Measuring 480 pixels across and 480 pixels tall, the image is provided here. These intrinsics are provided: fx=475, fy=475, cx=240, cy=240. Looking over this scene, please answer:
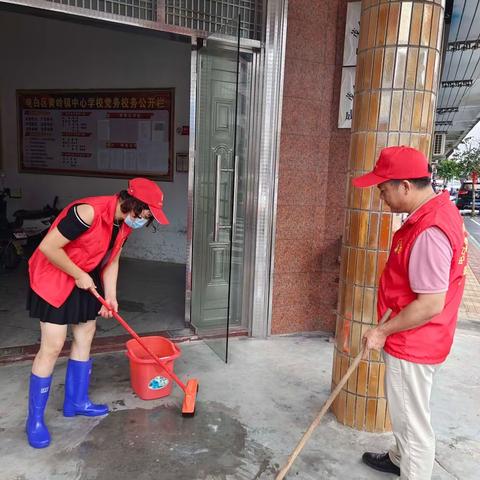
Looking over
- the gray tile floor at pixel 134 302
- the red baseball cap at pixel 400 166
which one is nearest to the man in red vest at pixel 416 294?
the red baseball cap at pixel 400 166

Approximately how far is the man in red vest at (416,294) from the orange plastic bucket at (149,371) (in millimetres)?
1321

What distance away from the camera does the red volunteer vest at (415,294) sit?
1.76 metres

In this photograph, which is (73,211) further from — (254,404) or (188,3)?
(188,3)

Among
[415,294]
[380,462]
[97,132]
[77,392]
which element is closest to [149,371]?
[77,392]

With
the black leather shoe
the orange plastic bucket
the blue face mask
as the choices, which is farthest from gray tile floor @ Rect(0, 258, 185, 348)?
the black leather shoe

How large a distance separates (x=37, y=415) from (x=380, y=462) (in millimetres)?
1686

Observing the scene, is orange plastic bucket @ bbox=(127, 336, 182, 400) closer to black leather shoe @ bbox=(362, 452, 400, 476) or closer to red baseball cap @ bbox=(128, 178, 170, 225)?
red baseball cap @ bbox=(128, 178, 170, 225)

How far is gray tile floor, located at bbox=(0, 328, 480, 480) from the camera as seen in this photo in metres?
2.22

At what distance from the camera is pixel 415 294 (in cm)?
182

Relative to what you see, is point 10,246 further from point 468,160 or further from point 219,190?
point 468,160

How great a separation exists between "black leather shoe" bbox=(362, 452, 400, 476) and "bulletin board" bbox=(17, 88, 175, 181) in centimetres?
462

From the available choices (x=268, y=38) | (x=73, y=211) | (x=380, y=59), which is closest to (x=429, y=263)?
(x=380, y=59)

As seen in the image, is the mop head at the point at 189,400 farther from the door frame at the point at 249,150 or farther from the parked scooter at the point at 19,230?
the parked scooter at the point at 19,230

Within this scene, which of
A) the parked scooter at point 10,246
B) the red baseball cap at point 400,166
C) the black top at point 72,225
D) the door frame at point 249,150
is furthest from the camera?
the parked scooter at point 10,246
